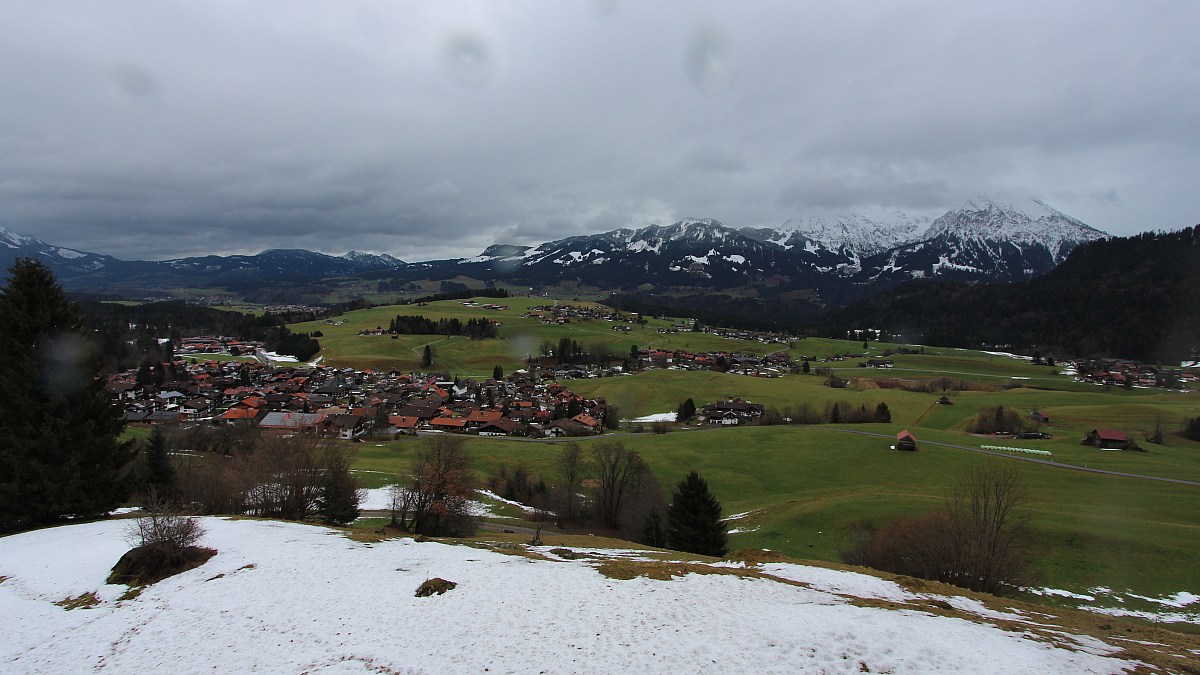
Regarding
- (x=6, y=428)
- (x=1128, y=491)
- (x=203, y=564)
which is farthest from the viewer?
(x=1128, y=491)

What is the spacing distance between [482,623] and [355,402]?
104724mm

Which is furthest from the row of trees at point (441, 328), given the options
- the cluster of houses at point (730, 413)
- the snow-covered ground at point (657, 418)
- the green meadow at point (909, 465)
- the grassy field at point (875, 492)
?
the grassy field at point (875, 492)

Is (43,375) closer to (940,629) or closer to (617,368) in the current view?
(940,629)

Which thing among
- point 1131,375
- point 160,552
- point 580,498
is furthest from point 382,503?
point 1131,375

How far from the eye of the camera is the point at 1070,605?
A: 974 inches

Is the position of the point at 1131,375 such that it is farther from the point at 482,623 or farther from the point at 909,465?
the point at 482,623

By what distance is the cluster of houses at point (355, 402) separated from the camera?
286ft

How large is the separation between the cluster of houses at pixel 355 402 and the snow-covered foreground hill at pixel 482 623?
5530 cm

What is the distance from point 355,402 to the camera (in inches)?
4181

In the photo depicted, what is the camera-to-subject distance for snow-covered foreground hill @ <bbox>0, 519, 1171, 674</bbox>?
38.2 feet

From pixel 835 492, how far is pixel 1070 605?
2646 centimetres

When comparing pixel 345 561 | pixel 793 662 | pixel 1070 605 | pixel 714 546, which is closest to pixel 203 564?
pixel 345 561

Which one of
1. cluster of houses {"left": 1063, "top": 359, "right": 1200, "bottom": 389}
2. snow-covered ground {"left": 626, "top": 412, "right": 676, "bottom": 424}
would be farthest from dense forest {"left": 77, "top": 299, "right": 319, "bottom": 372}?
cluster of houses {"left": 1063, "top": 359, "right": 1200, "bottom": 389}

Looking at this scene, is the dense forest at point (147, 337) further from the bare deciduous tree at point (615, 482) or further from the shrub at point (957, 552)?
the shrub at point (957, 552)
